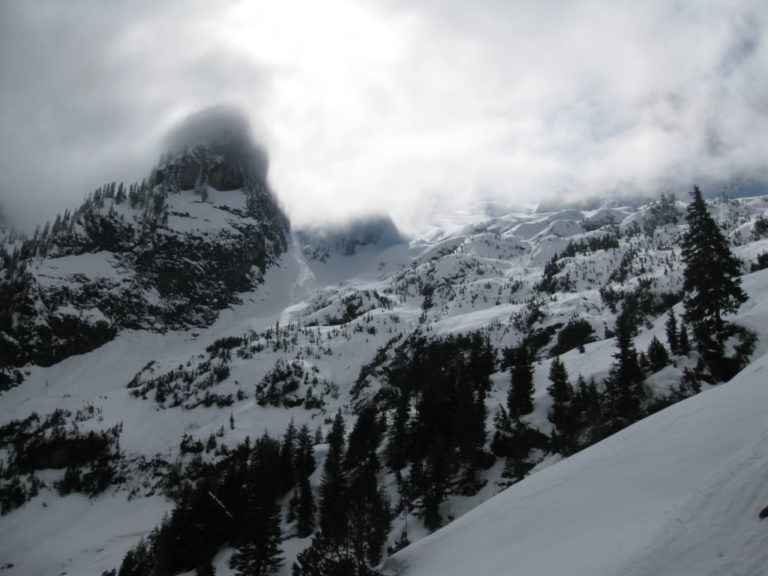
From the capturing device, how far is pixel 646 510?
13.0 metres

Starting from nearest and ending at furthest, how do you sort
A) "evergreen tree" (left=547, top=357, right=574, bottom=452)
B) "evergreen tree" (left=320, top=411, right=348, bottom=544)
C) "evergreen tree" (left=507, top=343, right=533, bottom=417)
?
"evergreen tree" (left=547, top=357, right=574, bottom=452)
"evergreen tree" (left=320, top=411, right=348, bottom=544)
"evergreen tree" (left=507, top=343, right=533, bottom=417)

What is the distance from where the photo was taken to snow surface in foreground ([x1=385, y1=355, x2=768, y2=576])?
33.5 feet

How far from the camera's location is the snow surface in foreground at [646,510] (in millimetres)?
10197

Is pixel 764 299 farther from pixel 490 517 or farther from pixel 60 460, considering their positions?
pixel 60 460

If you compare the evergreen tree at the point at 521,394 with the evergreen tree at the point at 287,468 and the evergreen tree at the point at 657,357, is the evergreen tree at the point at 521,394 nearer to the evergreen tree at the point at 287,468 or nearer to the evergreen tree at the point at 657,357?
the evergreen tree at the point at 657,357

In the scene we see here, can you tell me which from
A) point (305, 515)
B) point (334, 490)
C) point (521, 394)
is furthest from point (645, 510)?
point (305, 515)

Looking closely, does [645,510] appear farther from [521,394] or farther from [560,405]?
[521,394]

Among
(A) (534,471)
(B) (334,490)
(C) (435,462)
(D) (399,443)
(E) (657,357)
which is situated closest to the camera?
(A) (534,471)

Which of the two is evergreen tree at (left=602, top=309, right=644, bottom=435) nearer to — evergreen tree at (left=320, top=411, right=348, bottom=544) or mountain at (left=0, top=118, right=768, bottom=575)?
mountain at (left=0, top=118, right=768, bottom=575)

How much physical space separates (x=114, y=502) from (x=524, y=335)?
141 meters

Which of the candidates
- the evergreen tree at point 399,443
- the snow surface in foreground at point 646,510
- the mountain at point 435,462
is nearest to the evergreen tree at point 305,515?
the mountain at point 435,462

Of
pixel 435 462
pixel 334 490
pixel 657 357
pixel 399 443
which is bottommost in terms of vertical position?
pixel 334 490

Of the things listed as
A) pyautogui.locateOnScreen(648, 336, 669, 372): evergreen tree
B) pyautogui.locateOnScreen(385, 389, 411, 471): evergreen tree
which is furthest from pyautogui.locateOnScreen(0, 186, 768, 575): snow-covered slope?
pyautogui.locateOnScreen(385, 389, 411, 471): evergreen tree

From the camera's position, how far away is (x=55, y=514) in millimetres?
130250
